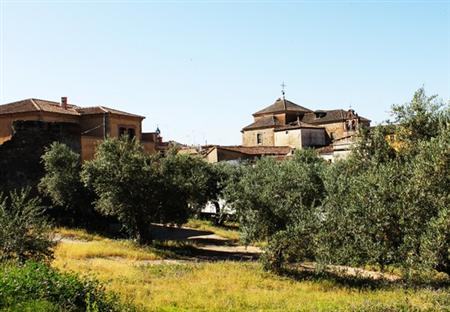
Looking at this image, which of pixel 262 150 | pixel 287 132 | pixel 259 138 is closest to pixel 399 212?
pixel 262 150

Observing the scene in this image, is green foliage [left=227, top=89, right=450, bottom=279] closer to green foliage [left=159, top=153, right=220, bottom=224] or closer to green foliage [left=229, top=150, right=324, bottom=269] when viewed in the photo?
green foliage [left=229, top=150, right=324, bottom=269]

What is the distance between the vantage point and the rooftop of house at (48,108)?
41.6 m

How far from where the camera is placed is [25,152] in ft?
99.0

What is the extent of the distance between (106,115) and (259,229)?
2461 cm

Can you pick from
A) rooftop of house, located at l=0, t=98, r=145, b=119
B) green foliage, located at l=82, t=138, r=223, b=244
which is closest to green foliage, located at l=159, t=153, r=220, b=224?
green foliage, located at l=82, t=138, r=223, b=244

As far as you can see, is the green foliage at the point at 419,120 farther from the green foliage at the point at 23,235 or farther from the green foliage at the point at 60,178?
the green foliage at the point at 60,178

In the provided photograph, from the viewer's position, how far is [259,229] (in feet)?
71.8

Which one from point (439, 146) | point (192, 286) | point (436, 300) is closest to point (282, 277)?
point (192, 286)

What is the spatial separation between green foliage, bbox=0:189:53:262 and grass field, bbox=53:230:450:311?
189 cm

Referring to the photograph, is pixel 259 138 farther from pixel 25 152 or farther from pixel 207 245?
pixel 25 152

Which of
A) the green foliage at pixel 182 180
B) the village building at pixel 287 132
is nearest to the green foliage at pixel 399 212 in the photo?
the green foliage at pixel 182 180

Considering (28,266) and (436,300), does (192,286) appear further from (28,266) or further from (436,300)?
(436,300)

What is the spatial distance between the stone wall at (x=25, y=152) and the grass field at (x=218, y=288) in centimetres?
820

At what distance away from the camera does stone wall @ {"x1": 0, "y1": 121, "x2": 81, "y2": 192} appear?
29.7 metres
